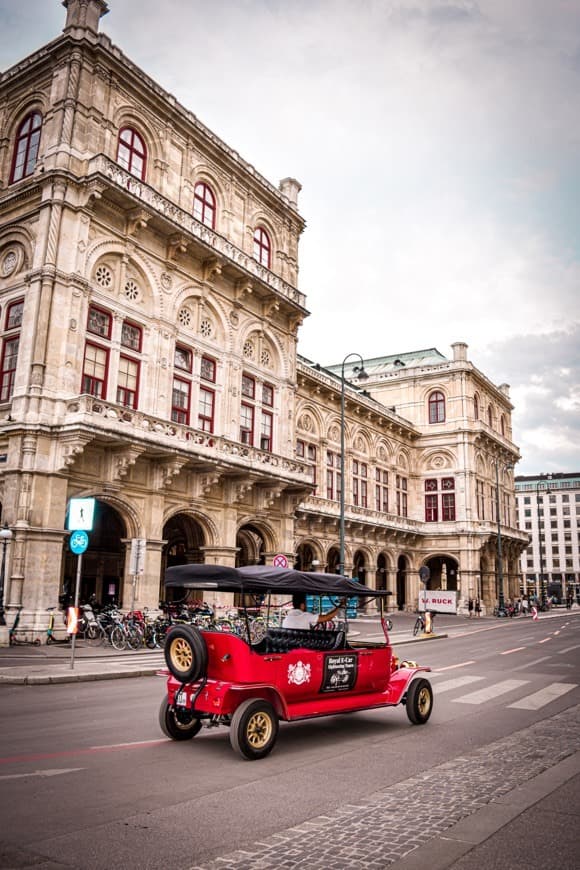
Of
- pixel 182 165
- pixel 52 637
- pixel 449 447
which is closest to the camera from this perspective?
pixel 52 637

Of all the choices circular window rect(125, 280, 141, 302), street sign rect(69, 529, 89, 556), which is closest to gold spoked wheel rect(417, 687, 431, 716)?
street sign rect(69, 529, 89, 556)

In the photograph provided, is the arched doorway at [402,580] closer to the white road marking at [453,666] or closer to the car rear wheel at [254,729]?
the white road marking at [453,666]

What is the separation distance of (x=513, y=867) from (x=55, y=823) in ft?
11.2

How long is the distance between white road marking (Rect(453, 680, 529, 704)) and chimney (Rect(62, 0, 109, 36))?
23.9 meters

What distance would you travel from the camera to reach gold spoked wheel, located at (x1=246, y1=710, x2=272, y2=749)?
7.72m

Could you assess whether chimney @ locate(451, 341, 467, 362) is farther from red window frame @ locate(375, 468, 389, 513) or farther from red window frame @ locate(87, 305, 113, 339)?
red window frame @ locate(87, 305, 113, 339)

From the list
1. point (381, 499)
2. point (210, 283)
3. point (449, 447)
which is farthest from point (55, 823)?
point (449, 447)

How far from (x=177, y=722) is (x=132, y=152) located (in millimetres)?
22794

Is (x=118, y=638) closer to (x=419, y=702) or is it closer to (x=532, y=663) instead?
(x=532, y=663)

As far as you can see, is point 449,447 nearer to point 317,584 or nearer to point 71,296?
point 71,296

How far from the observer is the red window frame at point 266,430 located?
30.6 meters

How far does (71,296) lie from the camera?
2234cm

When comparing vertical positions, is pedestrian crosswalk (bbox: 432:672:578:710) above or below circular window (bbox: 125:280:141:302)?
below

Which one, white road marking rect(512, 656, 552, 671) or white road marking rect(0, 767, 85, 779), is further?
white road marking rect(512, 656, 552, 671)
